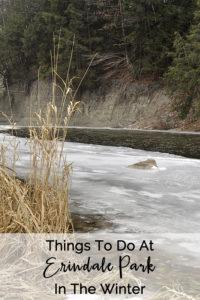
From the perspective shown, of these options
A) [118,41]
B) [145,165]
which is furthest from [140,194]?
[118,41]

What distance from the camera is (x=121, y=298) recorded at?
1.97 metres

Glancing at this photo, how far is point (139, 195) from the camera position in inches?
174

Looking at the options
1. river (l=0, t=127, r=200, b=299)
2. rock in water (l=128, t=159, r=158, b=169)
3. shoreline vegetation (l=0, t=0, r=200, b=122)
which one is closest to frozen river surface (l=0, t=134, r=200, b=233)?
river (l=0, t=127, r=200, b=299)

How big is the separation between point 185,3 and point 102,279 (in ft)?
60.7

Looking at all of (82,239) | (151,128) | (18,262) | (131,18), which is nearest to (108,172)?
(82,239)

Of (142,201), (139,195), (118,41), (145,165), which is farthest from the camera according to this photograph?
(118,41)

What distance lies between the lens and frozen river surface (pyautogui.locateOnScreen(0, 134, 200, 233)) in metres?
3.30

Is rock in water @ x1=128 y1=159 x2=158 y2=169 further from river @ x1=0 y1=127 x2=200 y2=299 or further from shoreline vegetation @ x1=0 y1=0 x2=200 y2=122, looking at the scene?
shoreline vegetation @ x1=0 y1=0 x2=200 y2=122

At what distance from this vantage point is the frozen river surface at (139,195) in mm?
3305

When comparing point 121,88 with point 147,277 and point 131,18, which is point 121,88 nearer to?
point 131,18

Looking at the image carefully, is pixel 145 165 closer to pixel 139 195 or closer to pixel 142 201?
pixel 139 195

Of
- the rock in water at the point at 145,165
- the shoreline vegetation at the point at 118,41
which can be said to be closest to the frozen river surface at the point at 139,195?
the rock in water at the point at 145,165

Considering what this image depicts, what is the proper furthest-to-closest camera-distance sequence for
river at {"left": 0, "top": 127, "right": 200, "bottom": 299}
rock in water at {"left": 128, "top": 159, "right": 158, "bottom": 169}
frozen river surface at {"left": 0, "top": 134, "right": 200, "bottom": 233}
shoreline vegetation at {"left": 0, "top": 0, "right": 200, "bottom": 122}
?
shoreline vegetation at {"left": 0, "top": 0, "right": 200, "bottom": 122} < rock in water at {"left": 128, "top": 159, "right": 158, "bottom": 169} < frozen river surface at {"left": 0, "top": 134, "right": 200, "bottom": 233} < river at {"left": 0, "top": 127, "right": 200, "bottom": 299}

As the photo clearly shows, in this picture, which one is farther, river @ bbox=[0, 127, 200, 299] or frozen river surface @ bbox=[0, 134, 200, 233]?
frozen river surface @ bbox=[0, 134, 200, 233]
